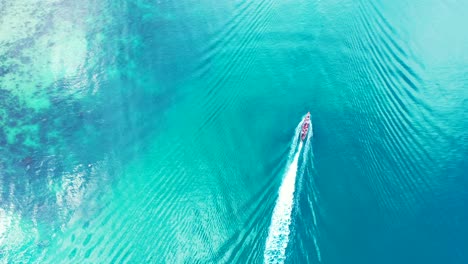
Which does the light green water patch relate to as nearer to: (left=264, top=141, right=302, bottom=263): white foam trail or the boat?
the boat

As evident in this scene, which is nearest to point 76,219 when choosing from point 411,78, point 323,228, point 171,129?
point 171,129

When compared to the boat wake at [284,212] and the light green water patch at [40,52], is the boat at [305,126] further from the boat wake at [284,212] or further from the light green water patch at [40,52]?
the light green water patch at [40,52]

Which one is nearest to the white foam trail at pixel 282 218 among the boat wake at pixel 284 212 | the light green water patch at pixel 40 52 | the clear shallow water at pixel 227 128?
the boat wake at pixel 284 212

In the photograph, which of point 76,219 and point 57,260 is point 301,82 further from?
point 57,260

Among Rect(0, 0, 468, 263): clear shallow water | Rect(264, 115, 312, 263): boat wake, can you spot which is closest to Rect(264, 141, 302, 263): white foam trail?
Rect(264, 115, 312, 263): boat wake

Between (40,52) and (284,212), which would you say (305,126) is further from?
(40,52)
